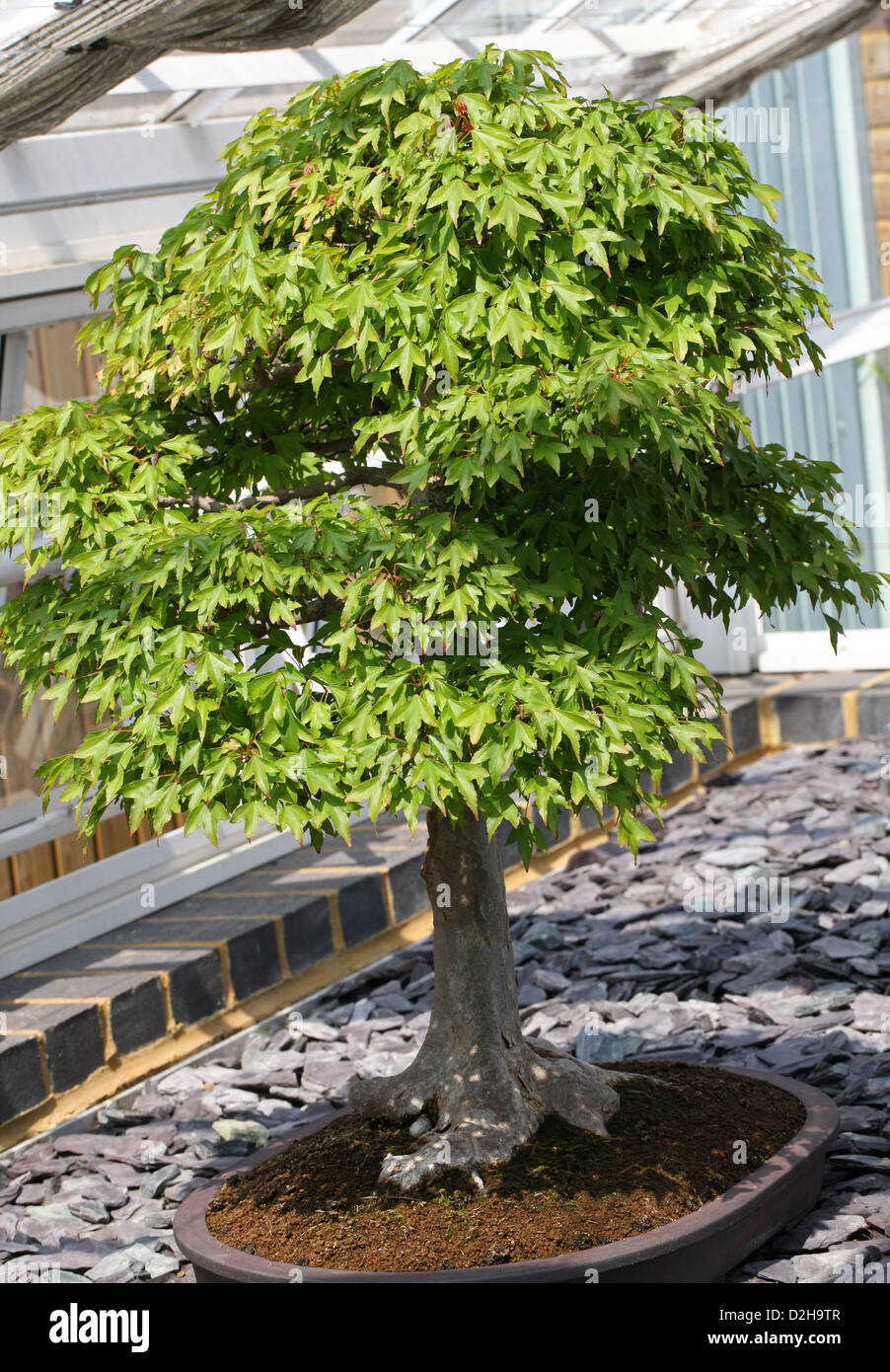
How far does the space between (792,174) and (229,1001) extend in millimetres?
4590

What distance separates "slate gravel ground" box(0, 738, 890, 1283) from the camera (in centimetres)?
279

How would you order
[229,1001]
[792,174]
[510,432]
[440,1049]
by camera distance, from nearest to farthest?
[510,432] < [440,1049] < [229,1001] < [792,174]

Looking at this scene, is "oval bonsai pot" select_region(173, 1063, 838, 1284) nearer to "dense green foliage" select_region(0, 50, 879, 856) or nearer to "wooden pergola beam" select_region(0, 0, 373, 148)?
"dense green foliage" select_region(0, 50, 879, 856)

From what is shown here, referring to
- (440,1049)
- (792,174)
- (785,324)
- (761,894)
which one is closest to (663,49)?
(792,174)

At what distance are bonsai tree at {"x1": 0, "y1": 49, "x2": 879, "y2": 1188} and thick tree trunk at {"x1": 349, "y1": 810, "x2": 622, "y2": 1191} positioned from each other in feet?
1.82

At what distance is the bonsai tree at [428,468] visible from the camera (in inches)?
77.5

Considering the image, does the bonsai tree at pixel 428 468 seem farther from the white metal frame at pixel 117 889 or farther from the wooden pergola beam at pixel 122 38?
the white metal frame at pixel 117 889

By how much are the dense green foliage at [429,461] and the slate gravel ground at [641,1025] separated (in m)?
1.11

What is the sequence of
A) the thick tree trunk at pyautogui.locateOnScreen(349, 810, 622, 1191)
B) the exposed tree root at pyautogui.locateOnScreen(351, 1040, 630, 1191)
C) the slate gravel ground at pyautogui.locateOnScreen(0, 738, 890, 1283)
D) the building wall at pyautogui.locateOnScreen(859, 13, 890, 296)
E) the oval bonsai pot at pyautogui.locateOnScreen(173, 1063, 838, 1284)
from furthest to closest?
1. the building wall at pyautogui.locateOnScreen(859, 13, 890, 296)
2. the slate gravel ground at pyautogui.locateOnScreen(0, 738, 890, 1283)
3. the thick tree trunk at pyautogui.locateOnScreen(349, 810, 622, 1191)
4. the exposed tree root at pyautogui.locateOnScreen(351, 1040, 630, 1191)
5. the oval bonsai pot at pyautogui.locateOnScreen(173, 1063, 838, 1284)

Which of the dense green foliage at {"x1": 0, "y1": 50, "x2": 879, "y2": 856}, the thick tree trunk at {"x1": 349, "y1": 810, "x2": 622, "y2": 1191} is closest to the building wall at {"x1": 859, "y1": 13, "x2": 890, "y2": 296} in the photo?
the dense green foliage at {"x1": 0, "y1": 50, "x2": 879, "y2": 856}

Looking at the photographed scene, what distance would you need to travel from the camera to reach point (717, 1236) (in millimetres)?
2355

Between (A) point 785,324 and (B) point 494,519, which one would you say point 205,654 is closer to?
(B) point 494,519

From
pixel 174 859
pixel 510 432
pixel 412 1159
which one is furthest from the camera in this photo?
pixel 174 859

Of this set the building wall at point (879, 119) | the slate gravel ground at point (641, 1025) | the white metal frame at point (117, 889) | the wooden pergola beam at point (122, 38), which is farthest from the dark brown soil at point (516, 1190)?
the building wall at point (879, 119)
